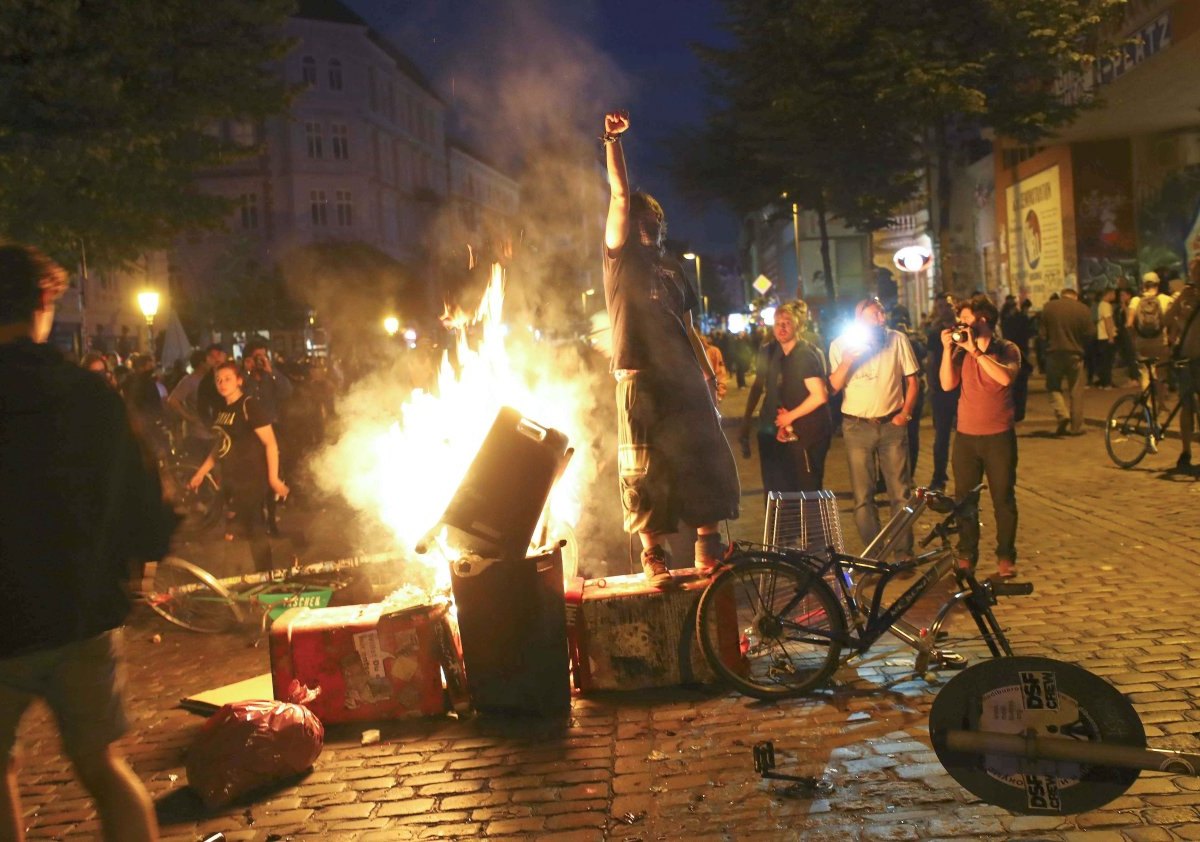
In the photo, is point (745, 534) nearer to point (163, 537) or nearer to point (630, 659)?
point (630, 659)

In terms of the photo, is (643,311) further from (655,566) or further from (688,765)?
(688,765)

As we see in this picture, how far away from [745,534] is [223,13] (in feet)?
41.4

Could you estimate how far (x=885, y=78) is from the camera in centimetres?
2133

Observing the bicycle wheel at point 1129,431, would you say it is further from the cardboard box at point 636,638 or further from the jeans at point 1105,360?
the jeans at point 1105,360

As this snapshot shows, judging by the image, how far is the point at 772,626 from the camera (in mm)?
5832

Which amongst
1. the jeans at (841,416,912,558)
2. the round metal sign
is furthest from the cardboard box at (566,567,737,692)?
the jeans at (841,416,912,558)

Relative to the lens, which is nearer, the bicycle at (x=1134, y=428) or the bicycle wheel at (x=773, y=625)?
the bicycle wheel at (x=773, y=625)

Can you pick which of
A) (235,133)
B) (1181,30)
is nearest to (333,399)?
(1181,30)

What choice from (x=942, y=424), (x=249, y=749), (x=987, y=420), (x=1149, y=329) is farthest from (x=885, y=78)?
Result: (x=249, y=749)

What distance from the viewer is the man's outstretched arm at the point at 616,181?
5.74m

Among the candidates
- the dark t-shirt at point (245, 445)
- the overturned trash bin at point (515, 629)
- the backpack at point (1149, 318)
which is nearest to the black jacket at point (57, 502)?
the overturned trash bin at point (515, 629)

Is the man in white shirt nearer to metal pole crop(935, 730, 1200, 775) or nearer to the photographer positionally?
the photographer

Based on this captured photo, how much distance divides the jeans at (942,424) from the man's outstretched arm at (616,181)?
6.45 metres

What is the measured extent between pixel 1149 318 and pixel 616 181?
12.5 m
